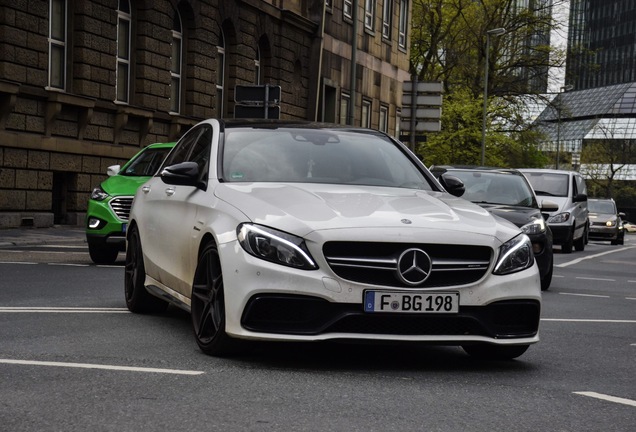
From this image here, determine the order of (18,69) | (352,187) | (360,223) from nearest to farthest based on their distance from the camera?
(360,223)
(352,187)
(18,69)

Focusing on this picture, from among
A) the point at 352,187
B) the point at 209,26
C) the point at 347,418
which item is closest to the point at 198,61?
the point at 209,26

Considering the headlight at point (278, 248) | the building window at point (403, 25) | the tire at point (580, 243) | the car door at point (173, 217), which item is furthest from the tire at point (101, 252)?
the building window at point (403, 25)

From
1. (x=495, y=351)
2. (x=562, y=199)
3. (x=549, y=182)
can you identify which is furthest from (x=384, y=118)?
(x=495, y=351)

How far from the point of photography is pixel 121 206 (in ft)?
49.8

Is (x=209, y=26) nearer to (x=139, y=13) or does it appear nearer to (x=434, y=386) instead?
(x=139, y=13)

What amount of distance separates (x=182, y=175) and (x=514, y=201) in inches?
359

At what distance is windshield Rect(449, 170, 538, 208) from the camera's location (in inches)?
637

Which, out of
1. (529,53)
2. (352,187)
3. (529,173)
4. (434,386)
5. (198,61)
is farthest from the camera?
(529,53)

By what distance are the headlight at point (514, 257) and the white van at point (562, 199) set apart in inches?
759

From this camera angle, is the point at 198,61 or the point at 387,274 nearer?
the point at 387,274

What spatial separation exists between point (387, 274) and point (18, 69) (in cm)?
1855

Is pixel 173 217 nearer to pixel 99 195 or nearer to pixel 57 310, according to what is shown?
pixel 57 310

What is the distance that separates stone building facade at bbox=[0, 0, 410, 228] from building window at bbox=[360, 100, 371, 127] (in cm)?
587

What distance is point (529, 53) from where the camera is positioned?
2360 inches
